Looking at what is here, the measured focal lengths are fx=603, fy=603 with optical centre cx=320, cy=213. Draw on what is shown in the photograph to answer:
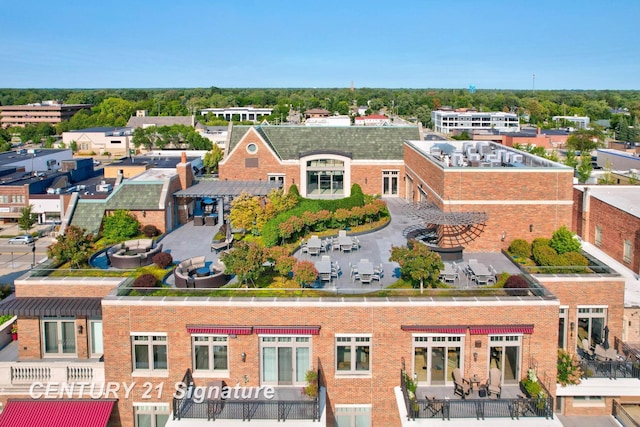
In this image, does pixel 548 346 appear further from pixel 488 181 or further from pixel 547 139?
pixel 547 139

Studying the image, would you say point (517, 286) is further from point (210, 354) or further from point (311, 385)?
point (210, 354)

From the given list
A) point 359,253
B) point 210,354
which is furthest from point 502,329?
point 210,354

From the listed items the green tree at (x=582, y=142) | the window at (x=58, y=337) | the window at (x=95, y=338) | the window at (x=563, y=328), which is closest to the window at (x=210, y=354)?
the window at (x=95, y=338)

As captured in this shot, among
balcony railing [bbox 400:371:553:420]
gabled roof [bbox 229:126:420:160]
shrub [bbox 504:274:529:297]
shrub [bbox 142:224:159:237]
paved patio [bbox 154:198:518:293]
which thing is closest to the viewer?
balcony railing [bbox 400:371:553:420]

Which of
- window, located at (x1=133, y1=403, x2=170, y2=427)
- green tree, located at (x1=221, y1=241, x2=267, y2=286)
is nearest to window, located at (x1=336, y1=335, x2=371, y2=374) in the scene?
green tree, located at (x1=221, y1=241, x2=267, y2=286)

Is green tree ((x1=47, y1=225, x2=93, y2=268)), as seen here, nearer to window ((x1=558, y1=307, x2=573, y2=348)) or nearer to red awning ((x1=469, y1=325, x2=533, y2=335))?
red awning ((x1=469, y1=325, x2=533, y2=335))

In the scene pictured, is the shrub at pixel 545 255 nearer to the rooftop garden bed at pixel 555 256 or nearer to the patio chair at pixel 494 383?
the rooftop garden bed at pixel 555 256
